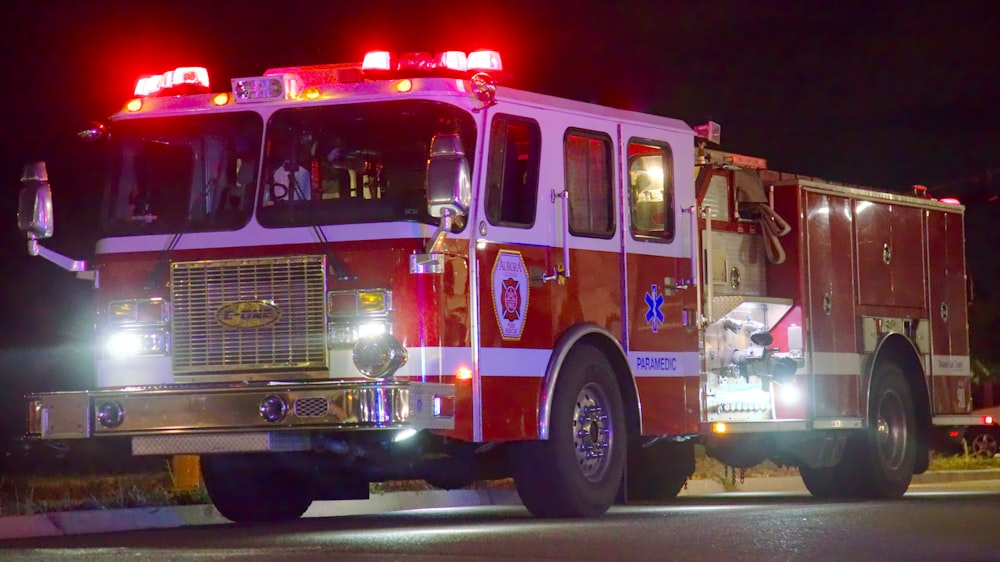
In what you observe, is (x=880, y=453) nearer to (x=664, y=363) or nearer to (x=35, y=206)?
(x=664, y=363)

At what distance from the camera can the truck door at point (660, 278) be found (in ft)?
36.4

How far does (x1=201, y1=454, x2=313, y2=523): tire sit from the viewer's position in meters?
11.2

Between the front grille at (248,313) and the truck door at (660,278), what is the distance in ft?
7.87

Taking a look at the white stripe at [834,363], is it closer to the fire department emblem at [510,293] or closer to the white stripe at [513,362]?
the white stripe at [513,362]

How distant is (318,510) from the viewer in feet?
43.8

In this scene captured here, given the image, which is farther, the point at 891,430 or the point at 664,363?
the point at 891,430

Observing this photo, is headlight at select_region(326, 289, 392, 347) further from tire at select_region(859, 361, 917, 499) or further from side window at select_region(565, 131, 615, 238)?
tire at select_region(859, 361, 917, 499)

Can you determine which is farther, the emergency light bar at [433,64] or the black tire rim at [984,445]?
the black tire rim at [984,445]

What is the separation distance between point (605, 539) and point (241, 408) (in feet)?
7.15

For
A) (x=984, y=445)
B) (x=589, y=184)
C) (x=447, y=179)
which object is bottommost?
(x=984, y=445)

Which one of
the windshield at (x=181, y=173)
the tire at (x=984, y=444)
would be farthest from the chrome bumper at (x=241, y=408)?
the tire at (x=984, y=444)

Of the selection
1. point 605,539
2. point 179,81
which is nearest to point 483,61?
point 179,81

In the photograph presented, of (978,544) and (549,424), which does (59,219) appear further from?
(978,544)

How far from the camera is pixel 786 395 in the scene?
42.5 feet
